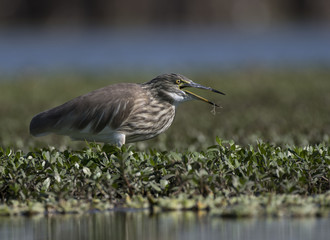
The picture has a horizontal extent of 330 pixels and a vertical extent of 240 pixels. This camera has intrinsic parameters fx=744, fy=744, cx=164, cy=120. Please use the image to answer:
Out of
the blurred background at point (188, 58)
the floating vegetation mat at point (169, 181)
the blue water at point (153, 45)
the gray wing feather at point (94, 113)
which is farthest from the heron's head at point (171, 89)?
the blue water at point (153, 45)

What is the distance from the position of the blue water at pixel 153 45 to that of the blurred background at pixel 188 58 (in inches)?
2.7

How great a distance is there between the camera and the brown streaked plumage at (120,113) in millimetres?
10016

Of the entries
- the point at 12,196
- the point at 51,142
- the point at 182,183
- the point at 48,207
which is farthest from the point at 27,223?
the point at 51,142

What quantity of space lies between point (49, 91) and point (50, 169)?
1445 centimetres

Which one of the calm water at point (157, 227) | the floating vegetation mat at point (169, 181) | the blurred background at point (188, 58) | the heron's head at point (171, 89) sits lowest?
the calm water at point (157, 227)

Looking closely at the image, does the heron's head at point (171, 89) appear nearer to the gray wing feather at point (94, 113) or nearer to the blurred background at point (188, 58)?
the gray wing feather at point (94, 113)

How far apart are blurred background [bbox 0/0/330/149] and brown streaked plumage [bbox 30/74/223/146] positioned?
174 centimetres

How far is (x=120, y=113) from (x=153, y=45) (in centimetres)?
3828

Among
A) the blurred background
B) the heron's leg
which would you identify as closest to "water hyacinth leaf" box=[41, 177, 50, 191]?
the heron's leg

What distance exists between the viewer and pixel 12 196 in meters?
8.15

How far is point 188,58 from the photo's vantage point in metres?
38.8

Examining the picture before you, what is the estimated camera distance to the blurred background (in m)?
14.8

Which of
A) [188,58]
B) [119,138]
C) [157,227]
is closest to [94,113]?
[119,138]

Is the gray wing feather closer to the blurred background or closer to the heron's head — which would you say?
the heron's head
